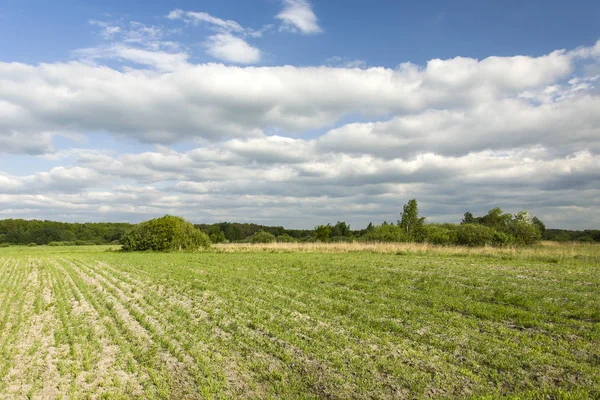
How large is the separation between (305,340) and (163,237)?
35.1 meters

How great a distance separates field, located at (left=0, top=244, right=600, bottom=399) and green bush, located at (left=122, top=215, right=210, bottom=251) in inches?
1011

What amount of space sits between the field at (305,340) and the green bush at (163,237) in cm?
2569

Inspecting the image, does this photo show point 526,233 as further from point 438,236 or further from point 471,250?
point 471,250

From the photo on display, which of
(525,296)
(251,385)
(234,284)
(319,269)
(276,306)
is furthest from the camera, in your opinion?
(319,269)

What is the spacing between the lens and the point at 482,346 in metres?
6.91

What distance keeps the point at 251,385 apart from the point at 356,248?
30121mm

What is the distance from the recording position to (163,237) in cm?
3962

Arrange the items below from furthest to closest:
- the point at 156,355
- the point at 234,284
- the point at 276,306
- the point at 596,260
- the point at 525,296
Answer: the point at 596,260, the point at 234,284, the point at 525,296, the point at 276,306, the point at 156,355

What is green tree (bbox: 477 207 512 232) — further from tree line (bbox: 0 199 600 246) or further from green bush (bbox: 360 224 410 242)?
Result: green bush (bbox: 360 224 410 242)

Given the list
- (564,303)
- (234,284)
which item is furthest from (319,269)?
(564,303)

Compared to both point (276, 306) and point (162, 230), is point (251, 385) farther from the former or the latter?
point (162, 230)

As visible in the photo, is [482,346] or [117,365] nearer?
[117,365]

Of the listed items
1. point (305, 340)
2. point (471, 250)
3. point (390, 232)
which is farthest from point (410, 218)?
point (305, 340)

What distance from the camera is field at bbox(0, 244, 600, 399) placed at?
18.3 ft
